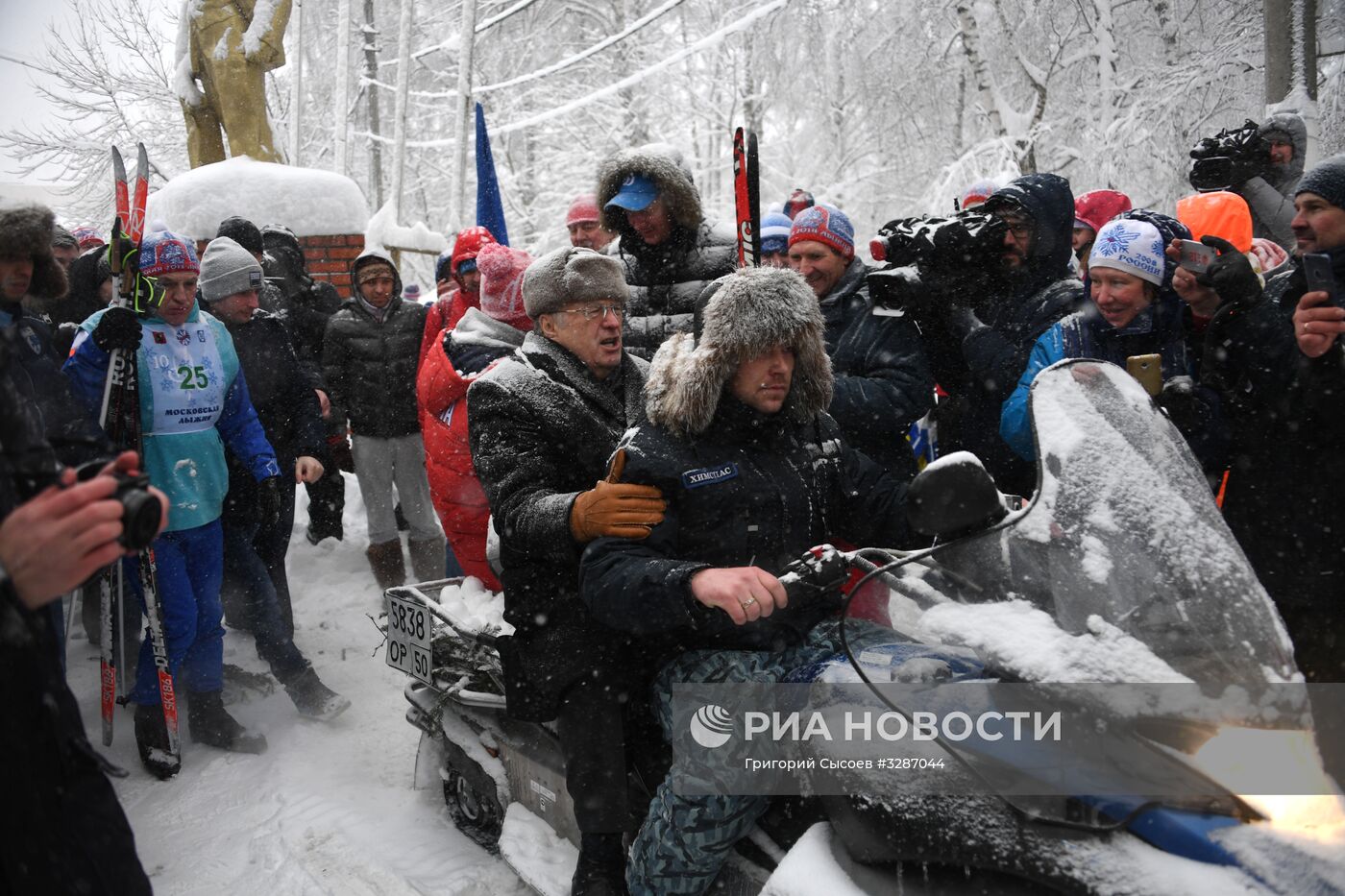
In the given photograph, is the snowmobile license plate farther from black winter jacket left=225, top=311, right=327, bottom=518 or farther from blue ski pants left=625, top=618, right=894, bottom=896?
black winter jacket left=225, top=311, right=327, bottom=518

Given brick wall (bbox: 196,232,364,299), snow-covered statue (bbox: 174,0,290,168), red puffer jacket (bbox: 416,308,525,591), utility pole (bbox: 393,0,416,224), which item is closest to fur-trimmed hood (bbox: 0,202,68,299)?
red puffer jacket (bbox: 416,308,525,591)

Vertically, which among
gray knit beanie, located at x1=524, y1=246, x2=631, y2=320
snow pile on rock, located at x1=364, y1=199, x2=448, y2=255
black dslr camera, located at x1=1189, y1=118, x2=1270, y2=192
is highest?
snow pile on rock, located at x1=364, y1=199, x2=448, y2=255

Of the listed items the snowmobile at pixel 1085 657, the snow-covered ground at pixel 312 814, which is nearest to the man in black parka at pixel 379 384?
the snow-covered ground at pixel 312 814

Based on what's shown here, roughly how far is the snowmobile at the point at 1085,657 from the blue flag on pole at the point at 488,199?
4516 mm

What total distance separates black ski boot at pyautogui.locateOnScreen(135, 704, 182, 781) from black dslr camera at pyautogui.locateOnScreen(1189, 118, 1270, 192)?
5801 millimetres

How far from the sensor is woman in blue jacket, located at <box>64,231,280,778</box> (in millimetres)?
3939

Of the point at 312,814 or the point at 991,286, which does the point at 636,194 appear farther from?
the point at 312,814

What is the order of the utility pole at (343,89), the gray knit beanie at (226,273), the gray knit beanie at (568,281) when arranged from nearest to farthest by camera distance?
the gray knit beanie at (568,281) → the gray knit beanie at (226,273) → the utility pole at (343,89)

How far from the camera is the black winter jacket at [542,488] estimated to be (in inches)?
106

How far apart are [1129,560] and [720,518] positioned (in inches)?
39.2

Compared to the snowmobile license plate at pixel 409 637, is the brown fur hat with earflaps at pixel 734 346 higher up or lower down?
higher up

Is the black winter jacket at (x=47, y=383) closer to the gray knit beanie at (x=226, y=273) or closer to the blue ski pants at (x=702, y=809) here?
the gray knit beanie at (x=226, y=273)

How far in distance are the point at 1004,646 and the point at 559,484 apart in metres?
1.51

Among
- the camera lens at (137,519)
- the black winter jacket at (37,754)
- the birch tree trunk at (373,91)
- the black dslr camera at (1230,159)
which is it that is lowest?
the black winter jacket at (37,754)
